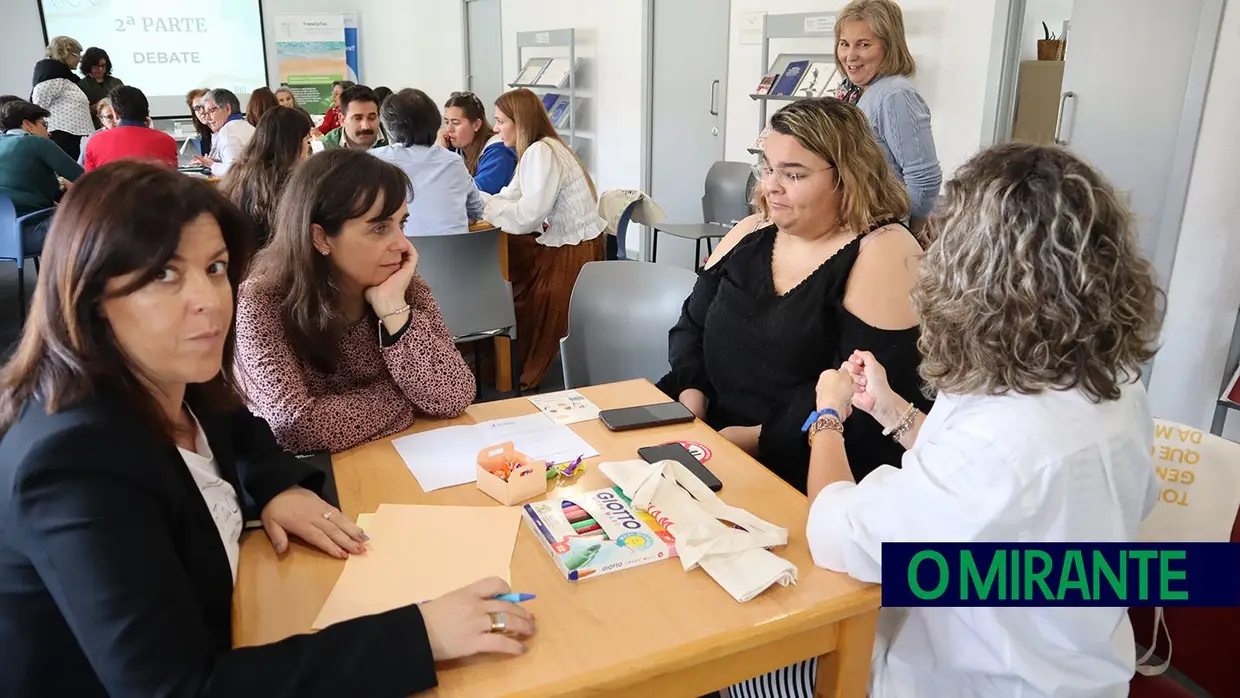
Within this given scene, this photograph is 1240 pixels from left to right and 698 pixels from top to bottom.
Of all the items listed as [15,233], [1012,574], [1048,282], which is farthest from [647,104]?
[1012,574]

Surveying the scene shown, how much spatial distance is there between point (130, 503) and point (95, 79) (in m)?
7.65

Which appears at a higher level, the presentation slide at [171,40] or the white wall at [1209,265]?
the presentation slide at [171,40]

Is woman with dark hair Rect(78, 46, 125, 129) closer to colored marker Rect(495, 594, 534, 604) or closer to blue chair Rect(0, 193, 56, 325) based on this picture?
blue chair Rect(0, 193, 56, 325)

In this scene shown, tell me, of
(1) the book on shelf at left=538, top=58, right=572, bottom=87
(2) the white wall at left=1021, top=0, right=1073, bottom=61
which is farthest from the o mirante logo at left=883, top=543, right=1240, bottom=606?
(1) the book on shelf at left=538, top=58, right=572, bottom=87

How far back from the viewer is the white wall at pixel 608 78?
20.1 ft

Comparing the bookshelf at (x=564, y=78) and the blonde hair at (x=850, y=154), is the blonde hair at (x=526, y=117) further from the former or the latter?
the bookshelf at (x=564, y=78)

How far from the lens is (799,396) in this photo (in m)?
1.87

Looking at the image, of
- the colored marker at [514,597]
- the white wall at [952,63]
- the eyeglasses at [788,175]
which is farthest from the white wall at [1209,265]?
the colored marker at [514,597]

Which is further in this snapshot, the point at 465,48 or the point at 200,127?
the point at 465,48

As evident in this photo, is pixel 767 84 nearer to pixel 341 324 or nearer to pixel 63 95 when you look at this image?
pixel 341 324

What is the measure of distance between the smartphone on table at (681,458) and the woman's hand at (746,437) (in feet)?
1.26

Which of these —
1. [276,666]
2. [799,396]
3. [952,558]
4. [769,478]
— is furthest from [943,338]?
[276,666]

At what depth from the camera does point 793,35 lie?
4445 millimetres

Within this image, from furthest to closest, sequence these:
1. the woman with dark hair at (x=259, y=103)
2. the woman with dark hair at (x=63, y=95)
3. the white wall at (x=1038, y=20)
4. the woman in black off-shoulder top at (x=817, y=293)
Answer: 1. the woman with dark hair at (x=63, y=95)
2. the woman with dark hair at (x=259, y=103)
3. the white wall at (x=1038, y=20)
4. the woman in black off-shoulder top at (x=817, y=293)
